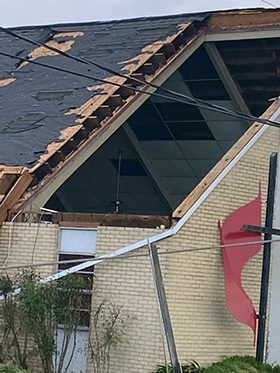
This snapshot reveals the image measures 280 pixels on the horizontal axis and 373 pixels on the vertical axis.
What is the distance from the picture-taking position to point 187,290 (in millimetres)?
14445

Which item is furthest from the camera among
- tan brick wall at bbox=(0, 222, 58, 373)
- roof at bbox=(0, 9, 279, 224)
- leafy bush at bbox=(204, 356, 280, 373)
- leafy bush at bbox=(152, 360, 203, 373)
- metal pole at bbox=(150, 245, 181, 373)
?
roof at bbox=(0, 9, 279, 224)

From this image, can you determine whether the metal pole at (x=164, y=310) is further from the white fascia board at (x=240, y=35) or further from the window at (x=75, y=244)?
the white fascia board at (x=240, y=35)

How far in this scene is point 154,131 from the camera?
76.8 ft

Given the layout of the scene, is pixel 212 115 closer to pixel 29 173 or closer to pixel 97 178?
pixel 97 178

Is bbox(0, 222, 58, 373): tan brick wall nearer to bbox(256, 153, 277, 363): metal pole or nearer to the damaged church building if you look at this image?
the damaged church building

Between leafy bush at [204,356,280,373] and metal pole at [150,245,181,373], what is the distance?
2.50 ft

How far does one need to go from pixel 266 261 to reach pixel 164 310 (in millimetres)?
2708

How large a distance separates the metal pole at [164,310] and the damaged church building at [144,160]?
0.35 meters

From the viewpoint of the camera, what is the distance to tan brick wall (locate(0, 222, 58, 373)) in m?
14.9

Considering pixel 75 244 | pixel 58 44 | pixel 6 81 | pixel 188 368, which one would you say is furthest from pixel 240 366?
pixel 58 44

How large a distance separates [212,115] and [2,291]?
382 inches

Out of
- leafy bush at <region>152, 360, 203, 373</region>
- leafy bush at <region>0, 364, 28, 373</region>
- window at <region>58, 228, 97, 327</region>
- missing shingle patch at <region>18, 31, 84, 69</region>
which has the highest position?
missing shingle patch at <region>18, 31, 84, 69</region>

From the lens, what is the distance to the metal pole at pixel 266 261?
1493 centimetres

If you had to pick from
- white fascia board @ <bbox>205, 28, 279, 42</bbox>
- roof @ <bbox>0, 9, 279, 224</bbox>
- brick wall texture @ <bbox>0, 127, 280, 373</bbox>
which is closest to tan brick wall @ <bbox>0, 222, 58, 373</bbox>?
brick wall texture @ <bbox>0, 127, 280, 373</bbox>
